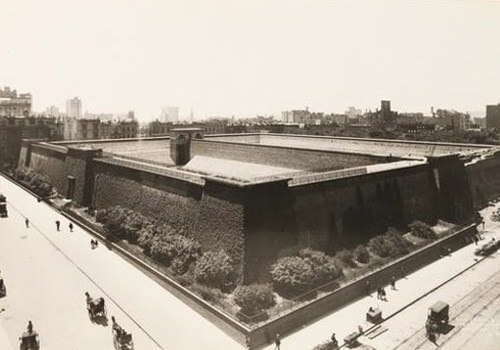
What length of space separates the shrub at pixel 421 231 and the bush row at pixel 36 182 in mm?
Answer: 35557

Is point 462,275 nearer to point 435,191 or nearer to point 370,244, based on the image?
point 370,244

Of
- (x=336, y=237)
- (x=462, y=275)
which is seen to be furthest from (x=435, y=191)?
(x=336, y=237)

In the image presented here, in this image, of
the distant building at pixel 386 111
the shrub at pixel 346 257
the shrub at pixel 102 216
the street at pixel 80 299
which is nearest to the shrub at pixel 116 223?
the street at pixel 80 299

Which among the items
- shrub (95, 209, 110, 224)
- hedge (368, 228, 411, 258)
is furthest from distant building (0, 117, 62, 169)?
hedge (368, 228, 411, 258)

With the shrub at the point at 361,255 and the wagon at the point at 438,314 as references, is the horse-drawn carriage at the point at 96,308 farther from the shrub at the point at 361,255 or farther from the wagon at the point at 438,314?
the wagon at the point at 438,314

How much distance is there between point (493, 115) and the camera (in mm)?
111000

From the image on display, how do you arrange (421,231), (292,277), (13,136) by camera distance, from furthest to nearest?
1. (13,136)
2. (421,231)
3. (292,277)

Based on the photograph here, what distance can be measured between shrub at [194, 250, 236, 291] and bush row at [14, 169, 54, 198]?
97.0 ft

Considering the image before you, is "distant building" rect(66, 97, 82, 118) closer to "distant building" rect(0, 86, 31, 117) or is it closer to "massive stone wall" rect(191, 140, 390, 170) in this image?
"distant building" rect(0, 86, 31, 117)

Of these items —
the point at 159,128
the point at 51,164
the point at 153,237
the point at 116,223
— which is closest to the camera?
the point at 153,237

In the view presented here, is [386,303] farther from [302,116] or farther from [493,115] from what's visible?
[302,116]

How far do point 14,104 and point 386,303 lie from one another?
9989cm

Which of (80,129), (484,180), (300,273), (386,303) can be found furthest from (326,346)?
(80,129)

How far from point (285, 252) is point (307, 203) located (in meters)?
3.35
